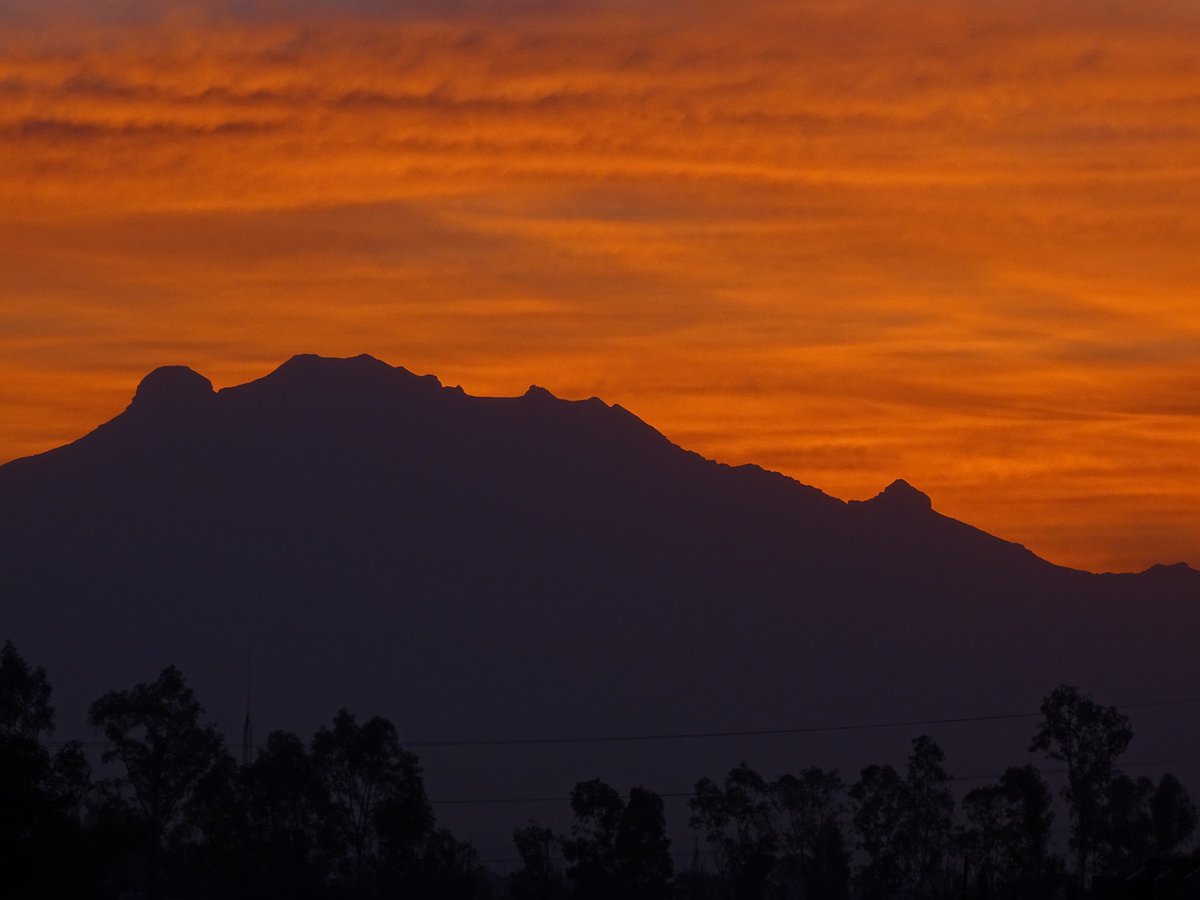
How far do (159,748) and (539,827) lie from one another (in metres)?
27.0

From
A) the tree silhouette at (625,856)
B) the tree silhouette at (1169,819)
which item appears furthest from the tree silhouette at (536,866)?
the tree silhouette at (1169,819)

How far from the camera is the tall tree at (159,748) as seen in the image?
13925cm

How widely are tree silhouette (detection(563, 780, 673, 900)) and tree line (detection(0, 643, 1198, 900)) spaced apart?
12 cm

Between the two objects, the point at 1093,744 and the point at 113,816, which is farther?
the point at 1093,744

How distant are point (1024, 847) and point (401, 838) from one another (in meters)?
44.2

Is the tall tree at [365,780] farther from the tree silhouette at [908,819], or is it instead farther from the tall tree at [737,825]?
the tree silhouette at [908,819]

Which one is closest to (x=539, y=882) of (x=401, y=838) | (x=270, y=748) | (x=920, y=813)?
(x=401, y=838)

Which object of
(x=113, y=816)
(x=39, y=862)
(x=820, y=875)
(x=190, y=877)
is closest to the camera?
(x=39, y=862)

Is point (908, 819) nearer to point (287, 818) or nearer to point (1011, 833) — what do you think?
point (1011, 833)

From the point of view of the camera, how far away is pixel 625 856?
126 meters

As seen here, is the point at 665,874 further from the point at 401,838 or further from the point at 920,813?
the point at 920,813

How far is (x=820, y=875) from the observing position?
146 m

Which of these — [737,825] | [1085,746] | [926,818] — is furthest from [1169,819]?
[737,825]

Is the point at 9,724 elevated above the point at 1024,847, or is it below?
above
